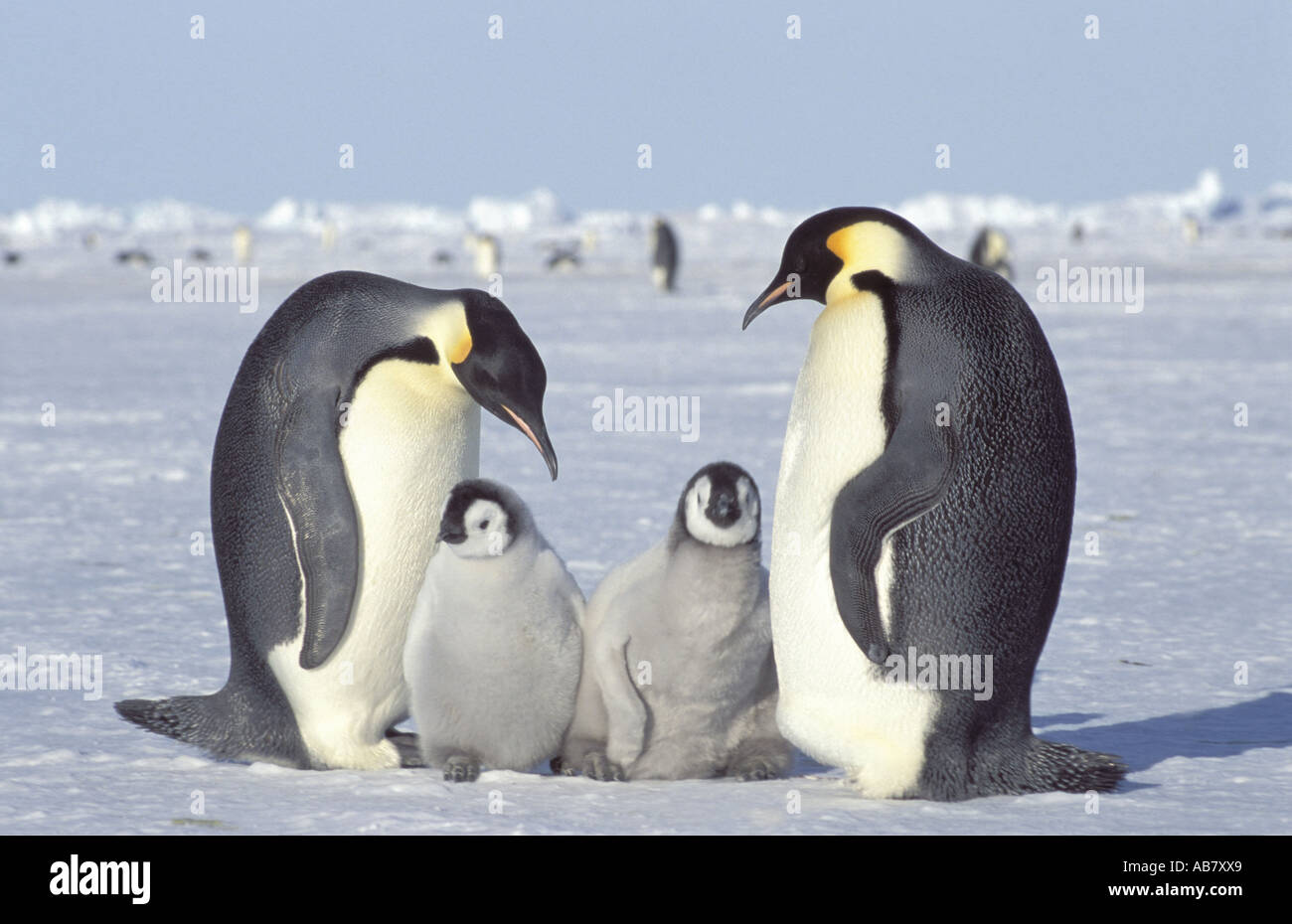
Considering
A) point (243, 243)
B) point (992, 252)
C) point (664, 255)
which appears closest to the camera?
point (664, 255)

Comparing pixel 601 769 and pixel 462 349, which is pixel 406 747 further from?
pixel 462 349

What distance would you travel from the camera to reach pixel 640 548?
5.71 metres

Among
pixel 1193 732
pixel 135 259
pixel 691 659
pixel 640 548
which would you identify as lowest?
pixel 1193 732

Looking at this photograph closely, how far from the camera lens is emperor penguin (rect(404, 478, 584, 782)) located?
3.10m

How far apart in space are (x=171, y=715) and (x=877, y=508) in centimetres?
163

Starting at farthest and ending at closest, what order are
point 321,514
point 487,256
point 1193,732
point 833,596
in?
1. point 487,256
2. point 1193,732
3. point 321,514
4. point 833,596

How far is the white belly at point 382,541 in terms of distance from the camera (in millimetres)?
3242

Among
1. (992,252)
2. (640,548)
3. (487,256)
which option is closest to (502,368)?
(640,548)

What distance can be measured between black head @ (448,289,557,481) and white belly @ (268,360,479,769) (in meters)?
0.12

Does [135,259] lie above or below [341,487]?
above

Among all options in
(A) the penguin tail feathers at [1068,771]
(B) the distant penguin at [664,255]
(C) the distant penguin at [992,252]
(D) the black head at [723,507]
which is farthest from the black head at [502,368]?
(C) the distant penguin at [992,252]
